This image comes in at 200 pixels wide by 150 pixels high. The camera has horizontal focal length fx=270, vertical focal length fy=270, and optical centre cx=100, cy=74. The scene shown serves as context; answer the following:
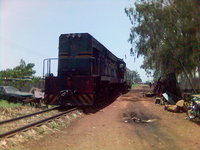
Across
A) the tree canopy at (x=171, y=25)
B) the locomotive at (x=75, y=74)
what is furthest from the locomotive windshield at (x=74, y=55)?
the tree canopy at (x=171, y=25)

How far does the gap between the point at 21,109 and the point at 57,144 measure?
24.1 feet

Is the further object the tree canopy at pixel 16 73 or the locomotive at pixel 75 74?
the tree canopy at pixel 16 73

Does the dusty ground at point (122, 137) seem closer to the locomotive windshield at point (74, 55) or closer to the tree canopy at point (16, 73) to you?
the locomotive windshield at point (74, 55)

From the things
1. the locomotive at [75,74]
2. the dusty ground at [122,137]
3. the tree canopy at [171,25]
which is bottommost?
the dusty ground at [122,137]

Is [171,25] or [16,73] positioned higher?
[171,25]

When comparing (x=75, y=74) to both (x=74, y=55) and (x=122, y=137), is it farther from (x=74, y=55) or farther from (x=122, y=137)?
(x=122, y=137)

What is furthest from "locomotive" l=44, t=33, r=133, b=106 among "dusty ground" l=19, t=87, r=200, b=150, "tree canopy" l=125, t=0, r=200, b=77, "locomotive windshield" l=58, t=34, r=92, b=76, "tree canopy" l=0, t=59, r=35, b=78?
"tree canopy" l=0, t=59, r=35, b=78

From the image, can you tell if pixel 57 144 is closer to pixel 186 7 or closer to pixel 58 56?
pixel 58 56

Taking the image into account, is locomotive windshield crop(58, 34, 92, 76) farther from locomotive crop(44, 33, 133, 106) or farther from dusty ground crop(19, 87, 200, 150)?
dusty ground crop(19, 87, 200, 150)

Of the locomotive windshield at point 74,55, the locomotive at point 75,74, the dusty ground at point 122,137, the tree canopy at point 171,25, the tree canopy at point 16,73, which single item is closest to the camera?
the dusty ground at point 122,137

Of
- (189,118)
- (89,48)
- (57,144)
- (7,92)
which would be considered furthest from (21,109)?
(189,118)

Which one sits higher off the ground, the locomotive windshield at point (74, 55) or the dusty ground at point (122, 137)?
the locomotive windshield at point (74, 55)

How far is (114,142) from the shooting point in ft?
24.4

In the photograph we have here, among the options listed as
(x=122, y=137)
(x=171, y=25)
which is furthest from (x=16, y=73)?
(x=122, y=137)
